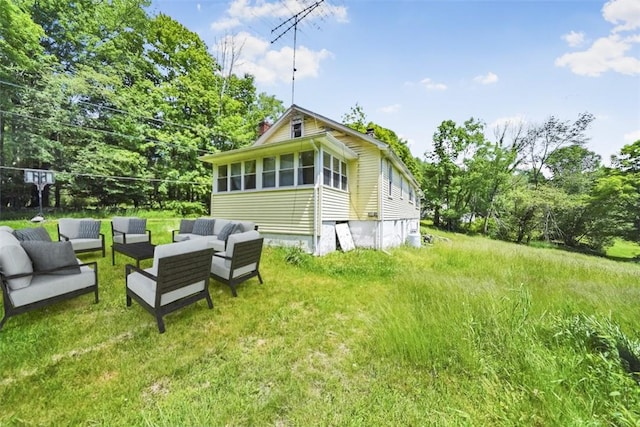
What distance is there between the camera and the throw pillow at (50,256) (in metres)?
3.40

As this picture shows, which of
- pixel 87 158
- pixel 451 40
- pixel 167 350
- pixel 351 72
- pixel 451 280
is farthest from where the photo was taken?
pixel 87 158

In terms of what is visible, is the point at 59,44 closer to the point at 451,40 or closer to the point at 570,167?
the point at 451,40

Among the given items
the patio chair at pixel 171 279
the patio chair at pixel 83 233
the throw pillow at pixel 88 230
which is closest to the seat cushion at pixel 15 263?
the patio chair at pixel 171 279

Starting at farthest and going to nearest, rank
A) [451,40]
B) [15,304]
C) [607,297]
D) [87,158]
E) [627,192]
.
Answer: [627,192] → [87,158] → [451,40] → [607,297] → [15,304]

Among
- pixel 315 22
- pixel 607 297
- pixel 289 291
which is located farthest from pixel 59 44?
pixel 607 297

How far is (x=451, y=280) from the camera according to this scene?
15.9 feet

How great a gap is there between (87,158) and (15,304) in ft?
56.4

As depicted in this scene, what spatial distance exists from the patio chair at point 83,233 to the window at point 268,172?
5272 mm

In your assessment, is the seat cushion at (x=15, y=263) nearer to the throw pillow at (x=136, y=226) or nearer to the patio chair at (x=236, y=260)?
the patio chair at (x=236, y=260)

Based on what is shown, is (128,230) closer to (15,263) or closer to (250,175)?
(250,175)

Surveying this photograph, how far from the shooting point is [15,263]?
3113mm

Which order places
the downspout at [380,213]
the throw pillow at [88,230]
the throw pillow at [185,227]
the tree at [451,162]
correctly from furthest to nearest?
the tree at [451,162] < the downspout at [380,213] < the throw pillow at [185,227] < the throw pillow at [88,230]

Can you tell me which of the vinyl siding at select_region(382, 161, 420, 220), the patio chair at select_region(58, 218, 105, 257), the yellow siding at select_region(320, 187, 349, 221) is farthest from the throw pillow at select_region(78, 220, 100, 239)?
the vinyl siding at select_region(382, 161, 420, 220)

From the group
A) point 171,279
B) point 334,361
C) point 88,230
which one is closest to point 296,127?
point 88,230
